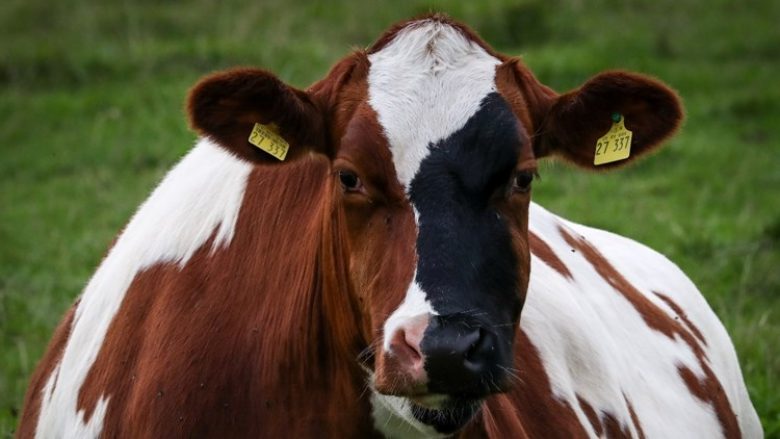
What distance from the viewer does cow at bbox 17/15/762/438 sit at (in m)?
3.54

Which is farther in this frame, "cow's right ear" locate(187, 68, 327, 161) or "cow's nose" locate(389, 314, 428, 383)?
"cow's right ear" locate(187, 68, 327, 161)

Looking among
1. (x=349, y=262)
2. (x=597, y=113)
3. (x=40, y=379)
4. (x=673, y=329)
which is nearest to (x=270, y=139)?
(x=349, y=262)

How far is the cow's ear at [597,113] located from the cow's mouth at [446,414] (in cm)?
93

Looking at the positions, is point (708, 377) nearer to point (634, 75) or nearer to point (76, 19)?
point (634, 75)

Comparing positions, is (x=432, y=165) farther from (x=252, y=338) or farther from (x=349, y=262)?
(x=252, y=338)

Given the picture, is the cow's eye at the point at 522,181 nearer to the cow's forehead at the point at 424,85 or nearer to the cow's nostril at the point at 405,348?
the cow's forehead at the point at 424,85

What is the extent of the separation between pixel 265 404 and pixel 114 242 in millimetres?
1209

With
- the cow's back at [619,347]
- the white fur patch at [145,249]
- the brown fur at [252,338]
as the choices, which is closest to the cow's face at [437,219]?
the brown fur at [252,338]

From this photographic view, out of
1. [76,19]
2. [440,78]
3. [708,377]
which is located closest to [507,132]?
[440,78]

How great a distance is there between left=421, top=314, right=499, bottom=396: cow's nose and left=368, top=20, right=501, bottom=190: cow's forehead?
463 millimetres

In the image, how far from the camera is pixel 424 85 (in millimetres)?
3844

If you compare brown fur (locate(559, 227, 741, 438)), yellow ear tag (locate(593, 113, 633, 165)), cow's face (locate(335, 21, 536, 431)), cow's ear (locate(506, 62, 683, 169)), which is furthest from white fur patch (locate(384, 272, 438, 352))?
brown fur (locate(559, 227, 741, 438))

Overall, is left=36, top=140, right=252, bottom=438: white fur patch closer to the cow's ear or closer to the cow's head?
the cow's head

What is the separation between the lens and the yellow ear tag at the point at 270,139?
13.1ft
